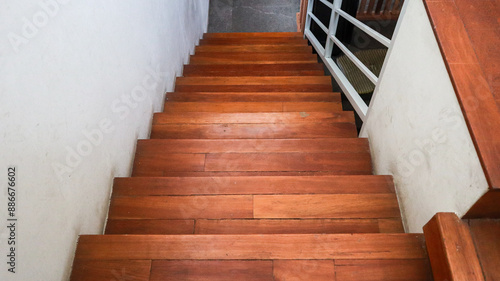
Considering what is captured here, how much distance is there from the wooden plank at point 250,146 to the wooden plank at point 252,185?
26 cm

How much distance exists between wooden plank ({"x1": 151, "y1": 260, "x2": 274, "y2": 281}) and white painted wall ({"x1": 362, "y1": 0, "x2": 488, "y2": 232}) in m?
0.61

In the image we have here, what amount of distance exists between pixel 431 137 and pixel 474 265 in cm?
41

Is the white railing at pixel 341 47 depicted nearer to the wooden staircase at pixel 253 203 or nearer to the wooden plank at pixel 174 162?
the wooden staircase at pixel 253 203

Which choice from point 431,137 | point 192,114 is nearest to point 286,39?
point 192,114

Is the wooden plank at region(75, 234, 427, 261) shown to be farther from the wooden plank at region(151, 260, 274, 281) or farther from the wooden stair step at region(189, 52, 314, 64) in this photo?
the wooden stair step at region(189, 52, 314, 64)

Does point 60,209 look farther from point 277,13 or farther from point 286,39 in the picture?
point 277,13

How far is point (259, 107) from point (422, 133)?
114 cm

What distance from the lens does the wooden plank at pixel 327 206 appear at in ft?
4.23

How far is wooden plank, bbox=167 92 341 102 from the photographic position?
86.9 inches

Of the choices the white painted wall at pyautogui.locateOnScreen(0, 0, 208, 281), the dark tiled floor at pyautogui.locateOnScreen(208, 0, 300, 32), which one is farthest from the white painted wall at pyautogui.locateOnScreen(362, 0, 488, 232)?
the dark tiled floor at pyautogui.locateOnScreen(208, 0, 300, 32)

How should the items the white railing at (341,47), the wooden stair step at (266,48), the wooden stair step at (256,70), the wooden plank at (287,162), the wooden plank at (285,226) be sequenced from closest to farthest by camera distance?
the wooden plank at (285,226) → the wooden plank at (287,162) → the white railing at (341,47) → the wooden stair step at (256,70) → the wooden stair step at (266,48)

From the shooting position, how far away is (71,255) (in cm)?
107

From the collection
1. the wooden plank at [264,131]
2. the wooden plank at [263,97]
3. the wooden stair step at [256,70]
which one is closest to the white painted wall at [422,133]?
the wooden plank at [264,131]

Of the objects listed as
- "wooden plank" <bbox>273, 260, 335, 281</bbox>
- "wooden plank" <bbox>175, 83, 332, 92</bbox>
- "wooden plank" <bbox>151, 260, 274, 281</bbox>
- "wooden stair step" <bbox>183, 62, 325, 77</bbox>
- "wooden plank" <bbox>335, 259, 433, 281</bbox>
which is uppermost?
"wooden plank" <bbox>335, 259, 433, 281</bbox>
